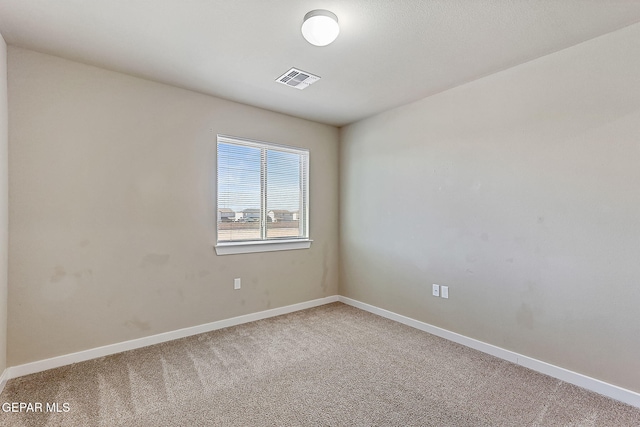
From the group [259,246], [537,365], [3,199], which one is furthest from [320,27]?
[537,365]

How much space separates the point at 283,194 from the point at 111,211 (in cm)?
185

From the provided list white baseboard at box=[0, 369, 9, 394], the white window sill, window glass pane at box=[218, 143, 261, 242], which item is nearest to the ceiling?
window glass pane at box=[218, 143, 261, 242]

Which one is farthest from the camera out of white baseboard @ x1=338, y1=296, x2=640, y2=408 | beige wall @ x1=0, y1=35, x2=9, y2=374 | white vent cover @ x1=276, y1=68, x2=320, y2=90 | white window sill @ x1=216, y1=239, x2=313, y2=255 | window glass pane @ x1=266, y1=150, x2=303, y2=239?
window glass pane @ x1=266, y1=150, x2=303, y2=239

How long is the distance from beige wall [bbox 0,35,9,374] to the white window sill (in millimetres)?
1589

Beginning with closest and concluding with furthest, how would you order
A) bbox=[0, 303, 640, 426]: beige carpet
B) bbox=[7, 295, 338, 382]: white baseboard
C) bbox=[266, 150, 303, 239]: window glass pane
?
bbox=[0, 303, 640, 426]: beige carpet, bbox=[7, 295, 338, 382]: white baseboard, bbox=[266, 150, 303, 239]: window glass pane

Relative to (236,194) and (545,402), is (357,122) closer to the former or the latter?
(236,194)

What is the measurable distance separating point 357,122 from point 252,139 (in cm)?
145

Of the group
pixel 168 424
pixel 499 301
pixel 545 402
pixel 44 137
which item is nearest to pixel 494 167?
pixel 499 301

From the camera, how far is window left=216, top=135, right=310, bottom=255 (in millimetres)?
3350

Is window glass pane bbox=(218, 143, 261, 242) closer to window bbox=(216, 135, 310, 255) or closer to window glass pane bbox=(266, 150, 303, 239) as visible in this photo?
window bbox=(216, 135, 310, 255)

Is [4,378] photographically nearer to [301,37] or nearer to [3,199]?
[3,199]

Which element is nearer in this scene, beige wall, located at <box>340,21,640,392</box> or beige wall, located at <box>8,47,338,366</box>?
beige wall, located at <box>340,21,640,392</box>

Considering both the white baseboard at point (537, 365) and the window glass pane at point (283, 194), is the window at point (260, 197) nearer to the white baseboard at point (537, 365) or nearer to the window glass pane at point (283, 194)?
the window glass pane at point (283, 194)

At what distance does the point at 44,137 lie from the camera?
2.36 meters
